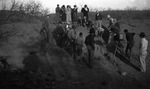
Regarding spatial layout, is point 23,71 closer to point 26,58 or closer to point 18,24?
point 26,58

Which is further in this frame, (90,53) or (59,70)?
(59,70)

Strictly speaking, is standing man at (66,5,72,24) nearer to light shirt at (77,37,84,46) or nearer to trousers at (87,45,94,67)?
light shirt at (77,37,84,46)

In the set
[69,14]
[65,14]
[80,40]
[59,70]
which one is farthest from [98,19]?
[59,70]

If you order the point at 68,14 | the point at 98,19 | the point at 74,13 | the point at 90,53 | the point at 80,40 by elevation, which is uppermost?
the point at 74,13

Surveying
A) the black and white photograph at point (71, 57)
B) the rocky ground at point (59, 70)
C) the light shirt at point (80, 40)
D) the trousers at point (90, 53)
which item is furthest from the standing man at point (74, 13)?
the trousers at point (90, 53)

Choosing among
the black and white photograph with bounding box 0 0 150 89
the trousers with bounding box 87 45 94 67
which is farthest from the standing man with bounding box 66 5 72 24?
the trousers with bounding box 87 45 94 67

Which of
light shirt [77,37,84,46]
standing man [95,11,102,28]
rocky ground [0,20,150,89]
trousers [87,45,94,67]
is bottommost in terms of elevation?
rocky ground [0,20,150,89]

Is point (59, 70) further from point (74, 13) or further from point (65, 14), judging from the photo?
point (74, 13)

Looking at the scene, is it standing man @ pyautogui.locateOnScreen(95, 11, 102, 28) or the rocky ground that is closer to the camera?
the rocky ground

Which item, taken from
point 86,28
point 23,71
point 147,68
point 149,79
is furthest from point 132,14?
point 23,71

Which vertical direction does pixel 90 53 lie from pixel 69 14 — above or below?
below

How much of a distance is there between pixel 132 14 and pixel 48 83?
18.6 metres

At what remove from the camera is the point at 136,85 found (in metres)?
8.59

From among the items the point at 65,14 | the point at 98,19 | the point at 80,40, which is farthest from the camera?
the point at 65,14
